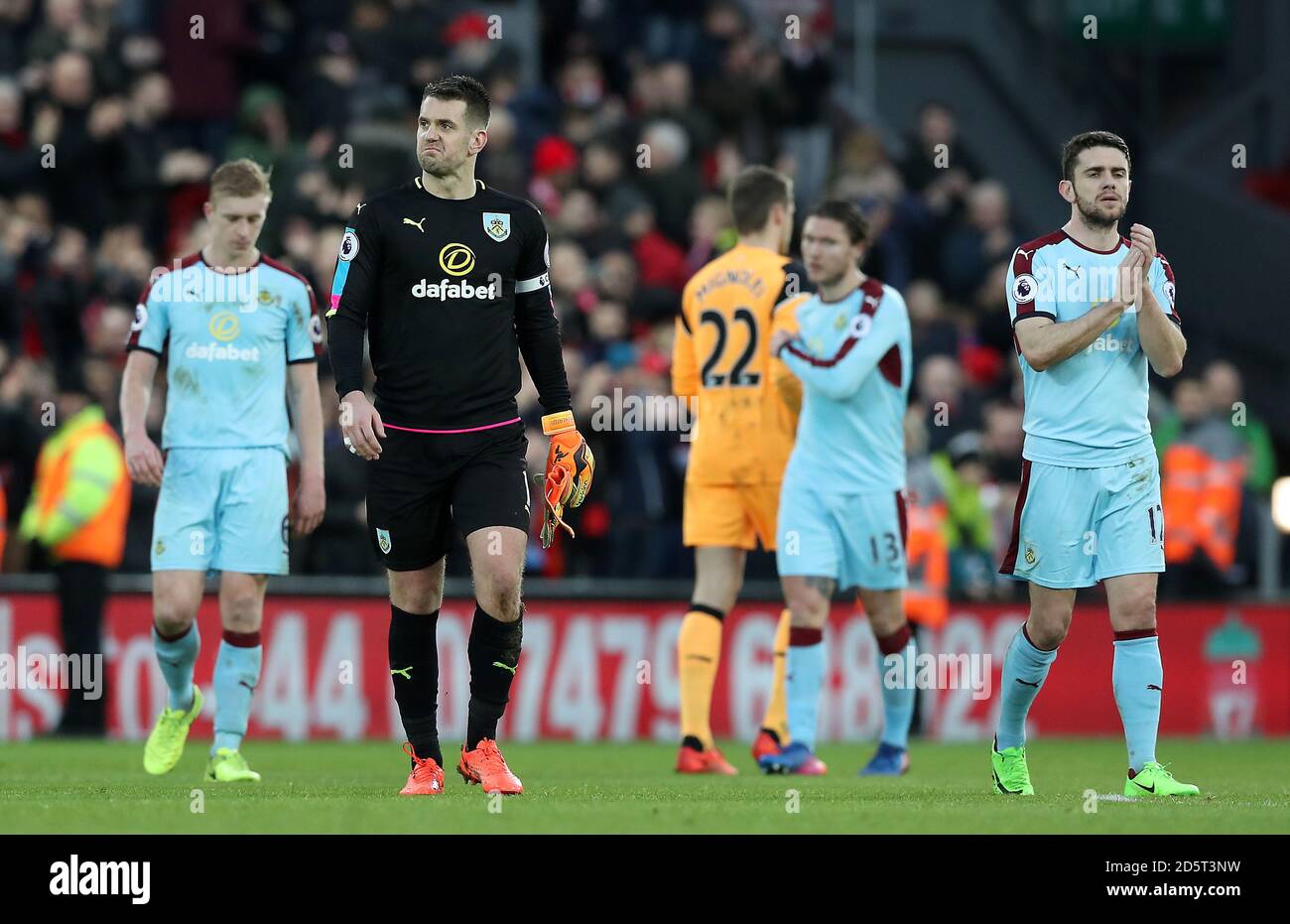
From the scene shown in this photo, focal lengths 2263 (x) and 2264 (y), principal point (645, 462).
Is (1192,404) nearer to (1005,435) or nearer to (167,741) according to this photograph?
(1005,435)

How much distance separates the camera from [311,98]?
1944 centimetres

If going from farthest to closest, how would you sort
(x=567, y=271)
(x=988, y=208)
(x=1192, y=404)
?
(x=988, y=208) < (x=567, y=271) < (x=1192, y=404)

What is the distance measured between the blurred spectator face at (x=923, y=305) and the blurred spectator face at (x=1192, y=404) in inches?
91.7

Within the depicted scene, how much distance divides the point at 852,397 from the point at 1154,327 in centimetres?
256

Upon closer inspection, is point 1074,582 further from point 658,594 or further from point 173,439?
point 658,594

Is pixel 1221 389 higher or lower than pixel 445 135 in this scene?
lower

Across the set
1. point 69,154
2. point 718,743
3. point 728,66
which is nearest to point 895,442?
point 718,743

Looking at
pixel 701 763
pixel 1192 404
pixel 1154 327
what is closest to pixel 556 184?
pixel 1192 404

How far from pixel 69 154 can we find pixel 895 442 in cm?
916

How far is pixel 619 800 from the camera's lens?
8406 millimetres

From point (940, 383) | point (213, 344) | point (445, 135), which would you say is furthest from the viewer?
point (940, 383)

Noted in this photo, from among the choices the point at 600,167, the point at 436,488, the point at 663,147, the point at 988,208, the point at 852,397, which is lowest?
the point at 436,488

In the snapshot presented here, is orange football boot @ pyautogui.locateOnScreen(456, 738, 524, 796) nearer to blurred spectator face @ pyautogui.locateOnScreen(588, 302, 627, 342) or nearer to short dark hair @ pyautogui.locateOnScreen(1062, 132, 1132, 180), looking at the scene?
short dark hair @ pyautogui.locateOnScreen(1062, 132, 1132, 180)

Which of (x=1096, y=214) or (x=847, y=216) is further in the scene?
(x=847, y=216)
